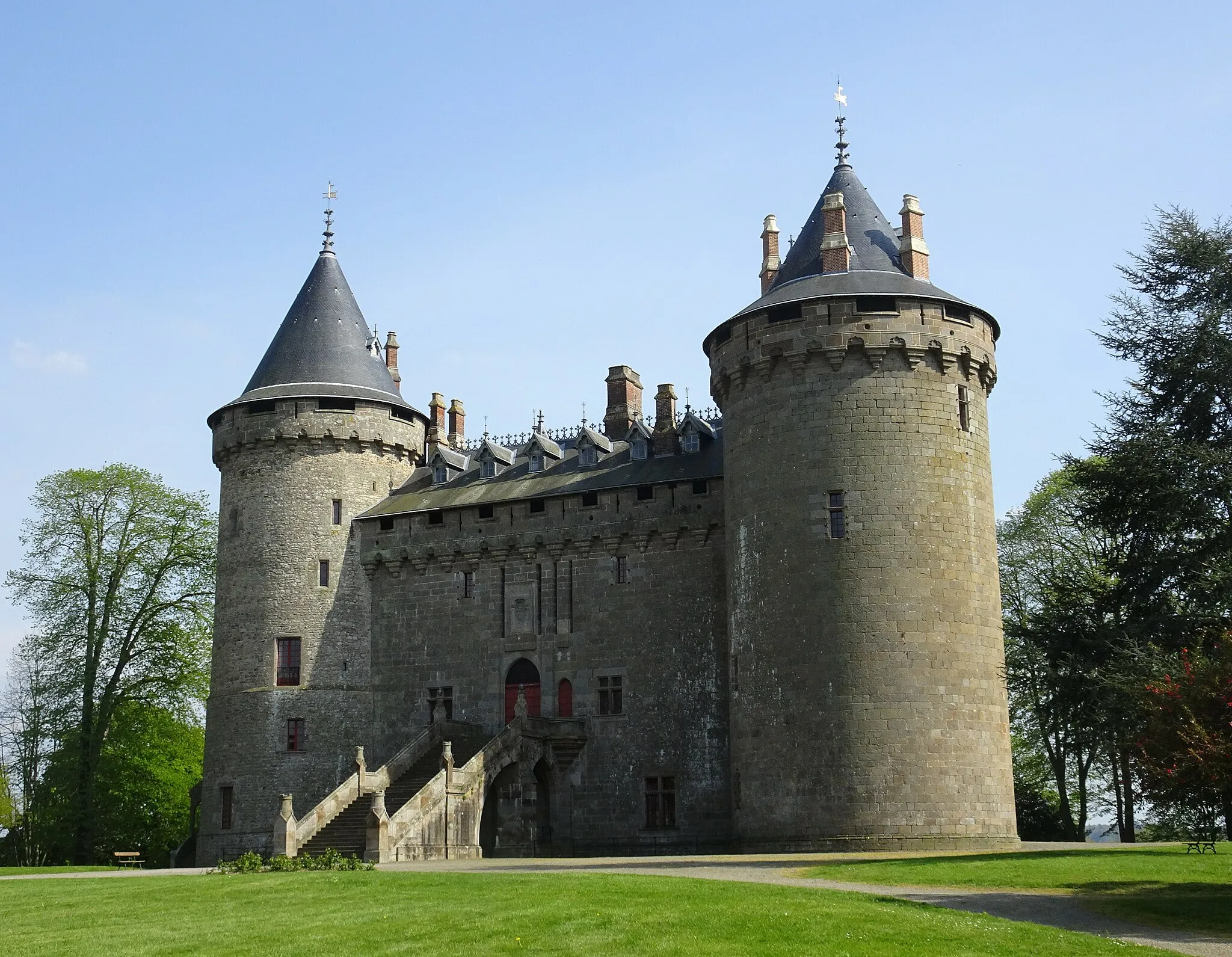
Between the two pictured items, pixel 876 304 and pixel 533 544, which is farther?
pixel 533 544

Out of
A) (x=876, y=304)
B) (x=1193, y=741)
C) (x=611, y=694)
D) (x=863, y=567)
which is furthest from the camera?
(x=611, y=694)

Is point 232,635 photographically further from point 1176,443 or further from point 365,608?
point 1176,443

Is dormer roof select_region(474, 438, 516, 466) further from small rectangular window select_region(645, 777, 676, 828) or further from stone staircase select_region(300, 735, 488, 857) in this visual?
small rectangular window select_region(645, 777, 676, 828)

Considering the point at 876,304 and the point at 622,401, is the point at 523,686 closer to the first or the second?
the point at 622,401

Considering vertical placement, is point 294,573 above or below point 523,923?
above

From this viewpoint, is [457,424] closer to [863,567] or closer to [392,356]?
[392,356]

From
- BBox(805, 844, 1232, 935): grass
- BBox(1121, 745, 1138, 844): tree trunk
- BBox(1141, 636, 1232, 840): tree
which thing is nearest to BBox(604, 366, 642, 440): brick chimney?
BBox(1121, 745, 1138, 844): tree trunk

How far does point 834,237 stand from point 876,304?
8.98 feet

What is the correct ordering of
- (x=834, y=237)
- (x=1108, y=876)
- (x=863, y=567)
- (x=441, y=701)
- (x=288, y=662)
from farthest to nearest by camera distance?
(x=441, y=701), (x=288, y=662), (x=834, y=237), (x=863, y=567), (x=1108, y=876)

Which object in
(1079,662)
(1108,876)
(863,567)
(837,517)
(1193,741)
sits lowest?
(1108,876)

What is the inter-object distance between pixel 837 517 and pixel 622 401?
11.7 meters

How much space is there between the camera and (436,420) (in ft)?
146

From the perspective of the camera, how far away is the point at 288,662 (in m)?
38.1

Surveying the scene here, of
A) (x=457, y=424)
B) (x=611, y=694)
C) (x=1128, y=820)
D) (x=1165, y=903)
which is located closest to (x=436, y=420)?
(x=457, y=424)
